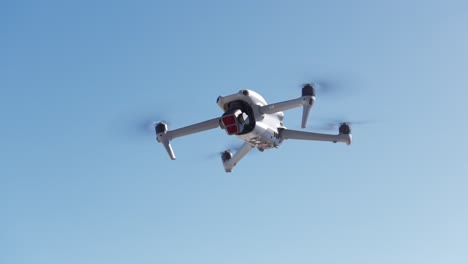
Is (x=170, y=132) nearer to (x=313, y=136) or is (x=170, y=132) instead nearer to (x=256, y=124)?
(x=256, y=124)

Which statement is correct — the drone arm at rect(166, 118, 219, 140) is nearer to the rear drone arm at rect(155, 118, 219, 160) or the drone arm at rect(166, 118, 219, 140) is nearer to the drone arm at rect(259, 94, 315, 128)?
the rear drone arm at rect(155, 118, 219, 160)

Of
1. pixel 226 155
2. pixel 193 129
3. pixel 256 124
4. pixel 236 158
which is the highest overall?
pixel 226 155

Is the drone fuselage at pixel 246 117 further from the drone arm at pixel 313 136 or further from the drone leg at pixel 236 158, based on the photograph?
the drone leg at pixel 236 158

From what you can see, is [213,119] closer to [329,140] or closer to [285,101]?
[285,101]

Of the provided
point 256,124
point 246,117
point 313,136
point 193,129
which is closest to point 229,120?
point 246,117

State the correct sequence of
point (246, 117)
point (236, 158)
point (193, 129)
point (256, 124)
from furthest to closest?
1. point (236, 158)
2. point (193, 129)
3. point (256, 124)
4. point (246, 117)

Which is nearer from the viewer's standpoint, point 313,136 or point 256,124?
point 256,124
